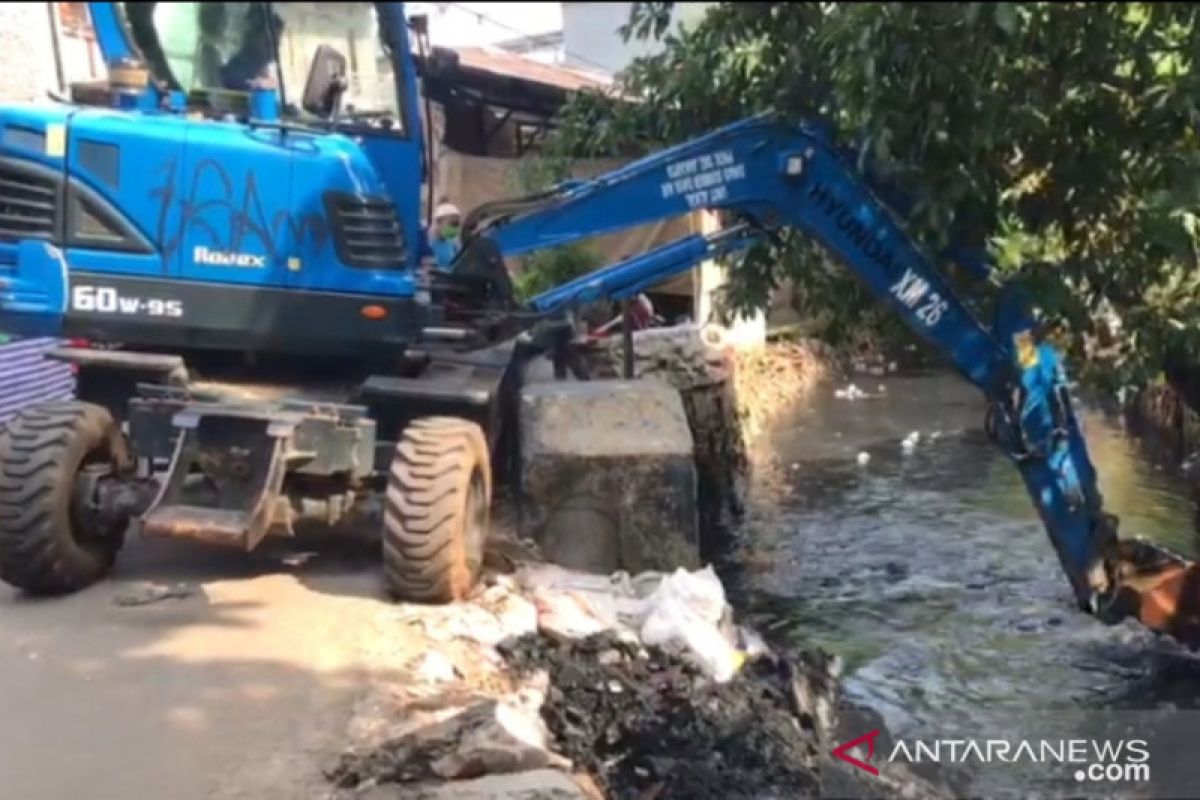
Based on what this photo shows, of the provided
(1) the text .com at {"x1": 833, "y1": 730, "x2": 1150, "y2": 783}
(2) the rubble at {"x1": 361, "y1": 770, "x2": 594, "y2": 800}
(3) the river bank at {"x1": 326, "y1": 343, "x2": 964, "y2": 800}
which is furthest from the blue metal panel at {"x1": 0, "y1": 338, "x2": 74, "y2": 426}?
(1) the text .com at {"x1": 833, "y1": 730, "x2": 1150, "y2": 783}

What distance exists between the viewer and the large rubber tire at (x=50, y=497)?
22.0ft

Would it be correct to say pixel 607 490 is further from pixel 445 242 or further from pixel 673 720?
pixel 445 242

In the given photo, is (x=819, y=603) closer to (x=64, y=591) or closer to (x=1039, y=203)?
(x=1039, y=203)

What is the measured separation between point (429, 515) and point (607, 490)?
1318 millimetres

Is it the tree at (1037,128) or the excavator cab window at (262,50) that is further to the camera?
the excavator cab window at (262,50)

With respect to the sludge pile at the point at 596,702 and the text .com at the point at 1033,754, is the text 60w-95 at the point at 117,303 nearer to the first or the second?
the sludge pile at the point at 596,702

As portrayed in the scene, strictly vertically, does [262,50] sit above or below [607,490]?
above

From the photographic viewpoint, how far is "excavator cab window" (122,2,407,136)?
7.44 m

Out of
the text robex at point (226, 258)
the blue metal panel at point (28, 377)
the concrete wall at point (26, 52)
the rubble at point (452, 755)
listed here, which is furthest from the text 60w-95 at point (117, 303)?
the rubble at point (452, 755)

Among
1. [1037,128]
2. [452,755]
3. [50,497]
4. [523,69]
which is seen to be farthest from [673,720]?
[523,69]

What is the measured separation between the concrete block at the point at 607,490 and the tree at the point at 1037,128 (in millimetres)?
1832

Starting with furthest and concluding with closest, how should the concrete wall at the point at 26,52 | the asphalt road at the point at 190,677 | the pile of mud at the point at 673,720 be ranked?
the concrete wall at the point at 26,52 → the pile of mud at the point at 673,720 → the asphalt road at the point at 190,677

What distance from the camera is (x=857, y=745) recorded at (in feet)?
19.7

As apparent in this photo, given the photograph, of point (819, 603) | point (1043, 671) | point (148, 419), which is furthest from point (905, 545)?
point (148, 419)
